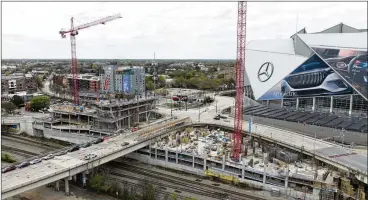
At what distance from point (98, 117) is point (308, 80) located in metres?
25.1

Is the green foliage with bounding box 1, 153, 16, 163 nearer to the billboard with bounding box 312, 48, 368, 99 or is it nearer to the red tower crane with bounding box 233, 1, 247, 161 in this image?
the red tower crane with bounding box 233, 1, 247, 161

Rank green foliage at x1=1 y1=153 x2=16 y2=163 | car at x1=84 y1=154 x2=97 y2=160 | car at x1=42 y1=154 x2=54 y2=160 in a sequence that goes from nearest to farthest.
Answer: car at x1=42 y1=154 x2=54 y2=160 < car at x1=84 y1=154 x2=97 y2=160 < green foliage at x1=1 y1=153 x2=16 y2=163

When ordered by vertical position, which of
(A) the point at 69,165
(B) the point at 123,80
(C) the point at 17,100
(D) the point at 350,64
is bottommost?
(A) the point at 69,165

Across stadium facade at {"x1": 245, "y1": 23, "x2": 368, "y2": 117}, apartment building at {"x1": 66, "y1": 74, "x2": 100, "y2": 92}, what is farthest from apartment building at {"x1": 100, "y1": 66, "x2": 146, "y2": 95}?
stadium facade at {"x1": 245, "y1": 23, "x2": 368, "y2": 117}

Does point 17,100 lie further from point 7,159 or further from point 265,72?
point 265,72

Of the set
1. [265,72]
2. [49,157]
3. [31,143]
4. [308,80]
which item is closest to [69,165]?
[49,157]

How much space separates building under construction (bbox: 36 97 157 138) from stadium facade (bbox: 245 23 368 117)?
16.6m

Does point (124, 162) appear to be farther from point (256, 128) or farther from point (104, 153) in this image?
point (256, 128)

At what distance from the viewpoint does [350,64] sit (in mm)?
26656

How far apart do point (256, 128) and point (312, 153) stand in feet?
31.3

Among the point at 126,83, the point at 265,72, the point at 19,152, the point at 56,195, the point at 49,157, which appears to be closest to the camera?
the point at 56,195

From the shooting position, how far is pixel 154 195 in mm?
24391

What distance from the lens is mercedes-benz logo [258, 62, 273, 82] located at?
1782 inches

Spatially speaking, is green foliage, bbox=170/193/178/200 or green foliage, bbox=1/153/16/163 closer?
green foliage, bbox=170/193/178/200
